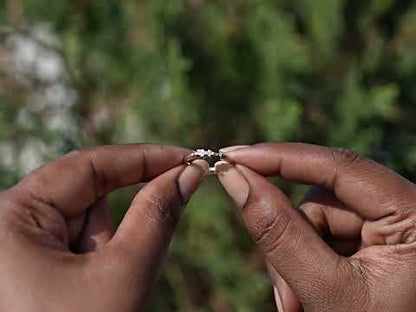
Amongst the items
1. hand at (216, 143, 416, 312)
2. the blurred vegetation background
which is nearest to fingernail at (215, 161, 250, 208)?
hand at (216, 143, 416, 312)

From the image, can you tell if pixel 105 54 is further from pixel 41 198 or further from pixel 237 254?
pixel 41 198

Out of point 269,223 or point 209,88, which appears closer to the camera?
point 269,223

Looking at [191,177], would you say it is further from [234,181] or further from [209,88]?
[209,88]

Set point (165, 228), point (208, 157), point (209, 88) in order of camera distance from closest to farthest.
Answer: point (165, 228)
point (208, 157)
point (209, 88)

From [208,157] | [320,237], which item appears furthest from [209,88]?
[320,237]

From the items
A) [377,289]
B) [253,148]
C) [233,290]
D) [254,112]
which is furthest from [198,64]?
[377,289]

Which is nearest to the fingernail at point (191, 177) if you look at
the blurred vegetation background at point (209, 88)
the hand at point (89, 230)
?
the hand at point (89, 230)
